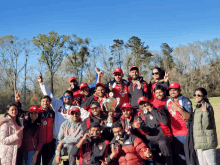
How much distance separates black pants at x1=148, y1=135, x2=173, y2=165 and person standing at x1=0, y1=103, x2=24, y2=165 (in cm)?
324

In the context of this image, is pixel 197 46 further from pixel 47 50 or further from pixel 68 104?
pixel 68 104

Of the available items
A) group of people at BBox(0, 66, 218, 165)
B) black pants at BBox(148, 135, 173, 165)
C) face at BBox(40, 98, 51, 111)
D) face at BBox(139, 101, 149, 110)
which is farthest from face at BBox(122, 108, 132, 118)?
face at BBox(40, 98, 51, 111)

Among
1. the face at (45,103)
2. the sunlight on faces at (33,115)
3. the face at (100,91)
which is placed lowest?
the sunlight on faces at (33,115)

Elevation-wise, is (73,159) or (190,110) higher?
(190,110)

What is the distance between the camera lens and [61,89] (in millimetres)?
38250

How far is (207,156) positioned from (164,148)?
34.8 inches

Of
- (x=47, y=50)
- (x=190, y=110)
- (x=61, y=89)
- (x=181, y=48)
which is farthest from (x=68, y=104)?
(x=181, y=48)

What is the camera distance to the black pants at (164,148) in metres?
4.27

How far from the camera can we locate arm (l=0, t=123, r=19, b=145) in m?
4.45

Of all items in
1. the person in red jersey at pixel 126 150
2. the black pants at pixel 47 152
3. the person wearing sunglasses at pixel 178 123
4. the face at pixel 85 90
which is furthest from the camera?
the face at pixel 85 90

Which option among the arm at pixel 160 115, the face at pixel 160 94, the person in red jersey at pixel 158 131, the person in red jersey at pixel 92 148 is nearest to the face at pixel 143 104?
the person in red jersey at pixel 158 131

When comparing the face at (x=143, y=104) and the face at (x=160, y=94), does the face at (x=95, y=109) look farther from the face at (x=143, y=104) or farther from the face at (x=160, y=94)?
the face at (x=160, y=94)

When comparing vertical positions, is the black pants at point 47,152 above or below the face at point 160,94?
below

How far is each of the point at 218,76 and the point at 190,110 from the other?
39.7 meters
